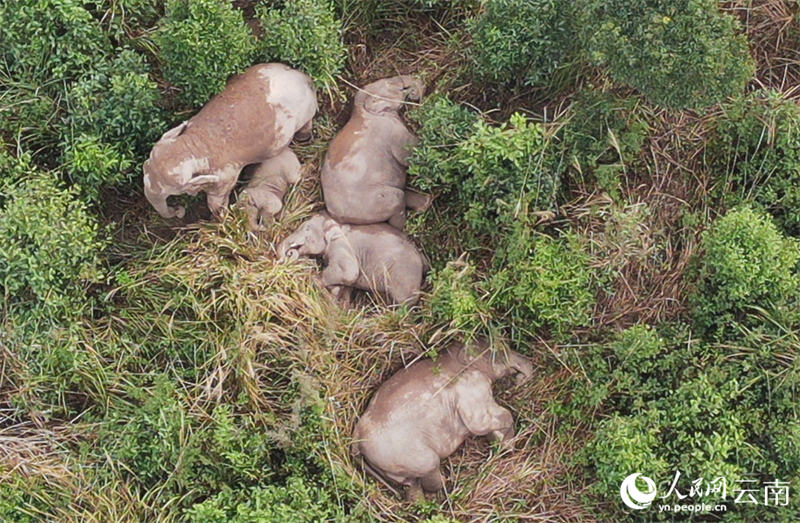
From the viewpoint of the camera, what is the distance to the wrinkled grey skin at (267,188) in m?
4.86

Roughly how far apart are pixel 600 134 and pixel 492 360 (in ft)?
4.49

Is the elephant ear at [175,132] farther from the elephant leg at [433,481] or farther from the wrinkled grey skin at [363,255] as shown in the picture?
the elephant leg at [433,481]

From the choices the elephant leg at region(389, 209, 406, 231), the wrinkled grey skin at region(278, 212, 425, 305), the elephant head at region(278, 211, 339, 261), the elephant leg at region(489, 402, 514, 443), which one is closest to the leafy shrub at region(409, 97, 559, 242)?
the elephant leg at region(389, 209, 406, 231)

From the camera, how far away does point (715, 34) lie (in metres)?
3.91

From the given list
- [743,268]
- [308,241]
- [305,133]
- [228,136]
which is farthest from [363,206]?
[743,268]

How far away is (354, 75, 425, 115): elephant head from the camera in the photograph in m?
4.96

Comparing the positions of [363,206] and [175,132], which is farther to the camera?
[363,206]

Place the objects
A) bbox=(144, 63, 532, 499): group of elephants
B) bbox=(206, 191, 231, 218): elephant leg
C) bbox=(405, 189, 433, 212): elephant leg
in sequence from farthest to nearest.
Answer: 1. bbox=(405, 189, 433, 212): elephant leg
2. bbox=(206, 191, 231, 218): elephant leg
3. bbox=(144, 63, 532, 499): group of elephants

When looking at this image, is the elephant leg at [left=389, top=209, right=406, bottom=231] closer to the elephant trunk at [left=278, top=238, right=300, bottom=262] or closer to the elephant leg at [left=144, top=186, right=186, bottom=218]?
the elephant trunk at [left=278, top=238, right=300, bottom=262]

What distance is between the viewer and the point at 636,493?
165 inches

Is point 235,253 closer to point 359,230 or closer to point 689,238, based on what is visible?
point 359,230

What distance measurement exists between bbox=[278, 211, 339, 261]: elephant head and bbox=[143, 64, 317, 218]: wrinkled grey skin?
0.41m

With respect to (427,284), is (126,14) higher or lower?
higher

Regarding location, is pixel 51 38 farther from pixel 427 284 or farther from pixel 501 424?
pixel 501 424
